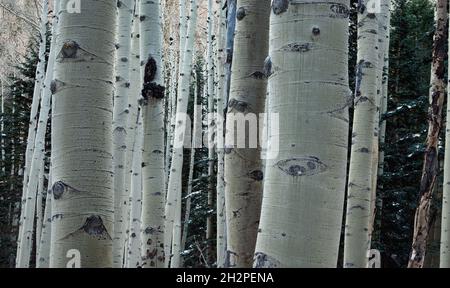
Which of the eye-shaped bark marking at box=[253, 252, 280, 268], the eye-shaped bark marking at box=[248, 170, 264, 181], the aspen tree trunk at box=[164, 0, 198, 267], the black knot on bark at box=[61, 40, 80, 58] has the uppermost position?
the aspen tree trunk at box=[164, 0, 198, 267]

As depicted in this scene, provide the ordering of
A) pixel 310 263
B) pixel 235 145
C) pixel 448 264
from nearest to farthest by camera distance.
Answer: pixel 310 263
pixel 235 145
pixel 448 264

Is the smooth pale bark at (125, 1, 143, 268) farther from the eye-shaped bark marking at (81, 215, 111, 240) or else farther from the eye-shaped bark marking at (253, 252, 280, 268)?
the eye-shaped bark marking at (253, 252, 280, 268)

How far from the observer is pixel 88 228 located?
181 cm

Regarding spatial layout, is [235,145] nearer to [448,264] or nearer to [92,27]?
[92,27]

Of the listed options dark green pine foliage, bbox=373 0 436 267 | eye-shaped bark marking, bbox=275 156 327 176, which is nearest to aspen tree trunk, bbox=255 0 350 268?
eye-shaped bark marking, bbox=275 156 327 176

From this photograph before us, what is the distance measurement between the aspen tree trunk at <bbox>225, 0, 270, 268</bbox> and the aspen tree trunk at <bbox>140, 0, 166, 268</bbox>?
5.34 ft

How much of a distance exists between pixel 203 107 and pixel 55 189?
18.0m

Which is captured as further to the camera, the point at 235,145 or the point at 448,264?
the point at 448,264

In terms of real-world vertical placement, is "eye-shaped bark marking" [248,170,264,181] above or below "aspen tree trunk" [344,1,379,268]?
below

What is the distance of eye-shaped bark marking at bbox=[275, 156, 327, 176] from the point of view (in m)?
1.33

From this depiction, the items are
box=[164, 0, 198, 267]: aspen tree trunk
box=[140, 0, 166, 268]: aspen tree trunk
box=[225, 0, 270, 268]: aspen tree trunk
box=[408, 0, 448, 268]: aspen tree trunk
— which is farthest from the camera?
box=[164, 0, 198, 267]: aspen tree trunk

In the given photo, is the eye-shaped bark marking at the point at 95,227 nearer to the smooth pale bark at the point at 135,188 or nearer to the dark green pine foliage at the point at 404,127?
the smooth pale bark at the point at 135,188
